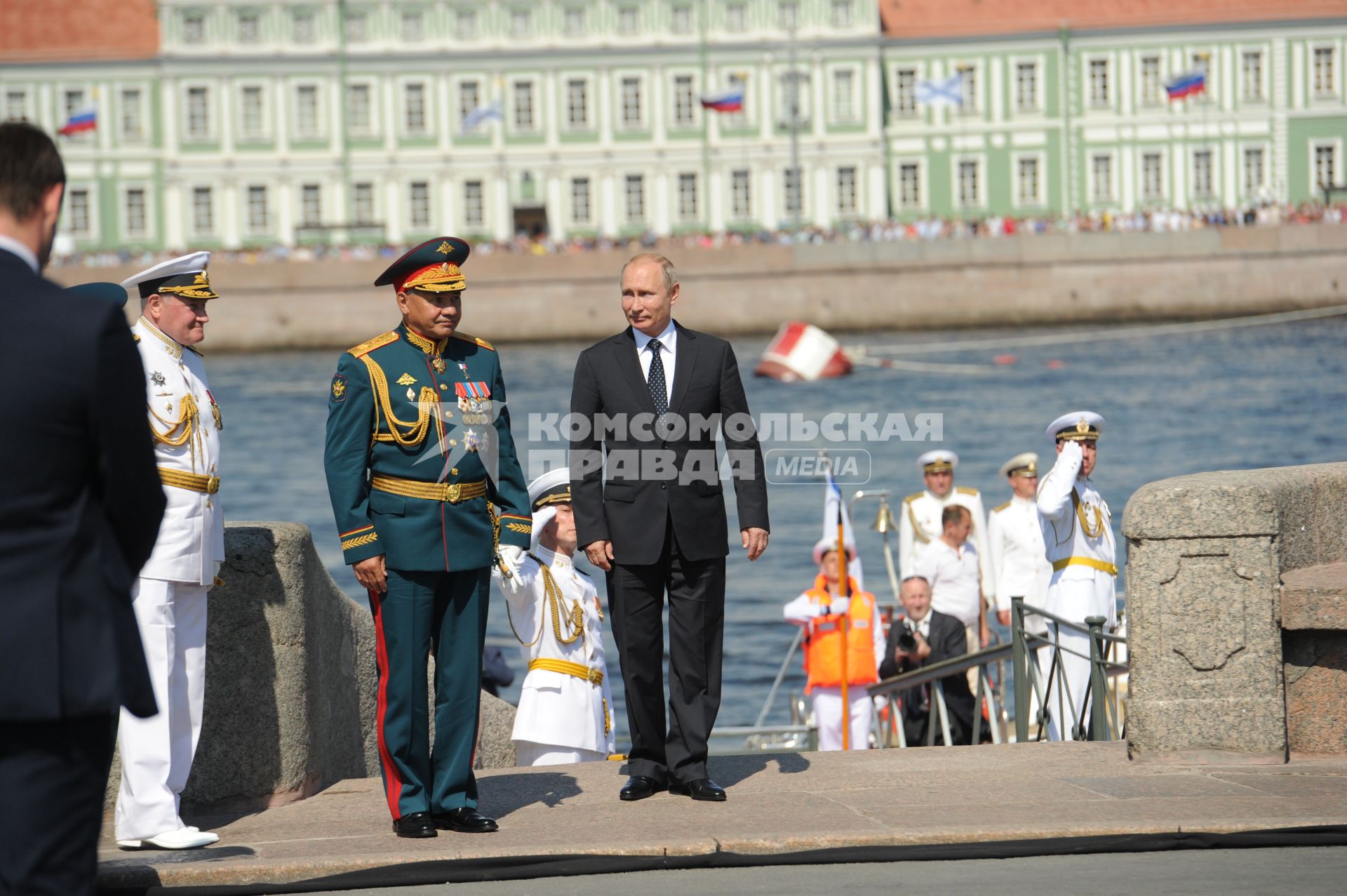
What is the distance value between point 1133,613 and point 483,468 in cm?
223

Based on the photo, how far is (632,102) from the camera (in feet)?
233

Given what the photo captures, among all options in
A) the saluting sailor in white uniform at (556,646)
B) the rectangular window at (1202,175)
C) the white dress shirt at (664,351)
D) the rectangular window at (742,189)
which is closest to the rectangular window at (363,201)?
the rectangular window at (742,189)

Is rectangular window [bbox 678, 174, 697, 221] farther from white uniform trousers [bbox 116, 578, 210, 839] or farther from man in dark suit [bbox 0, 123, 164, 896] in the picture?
man in dark suit [bbox 0, 123, 164, 896]

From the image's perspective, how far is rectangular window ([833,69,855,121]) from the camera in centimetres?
7056

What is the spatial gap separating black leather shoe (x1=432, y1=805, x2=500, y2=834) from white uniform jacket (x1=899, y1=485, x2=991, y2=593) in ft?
24.1

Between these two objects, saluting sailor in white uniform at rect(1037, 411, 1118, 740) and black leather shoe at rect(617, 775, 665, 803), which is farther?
saluting sailor in white uniform at rect(1037, 411, 1118, 740)

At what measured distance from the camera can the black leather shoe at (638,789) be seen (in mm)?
5488

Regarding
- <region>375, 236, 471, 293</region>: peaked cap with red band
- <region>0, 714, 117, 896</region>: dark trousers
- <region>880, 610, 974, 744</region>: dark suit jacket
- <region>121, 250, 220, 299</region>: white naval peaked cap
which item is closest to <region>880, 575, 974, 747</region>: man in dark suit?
<region>880, 610, 974, 744</region>: dark suit jacket

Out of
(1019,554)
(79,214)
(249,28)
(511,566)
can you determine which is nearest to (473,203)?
(249,28)

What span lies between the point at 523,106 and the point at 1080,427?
6476 centimetres

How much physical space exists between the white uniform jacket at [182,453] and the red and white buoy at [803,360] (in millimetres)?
39018

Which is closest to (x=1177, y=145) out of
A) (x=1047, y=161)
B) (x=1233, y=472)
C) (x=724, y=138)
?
(x=1047, y=161)

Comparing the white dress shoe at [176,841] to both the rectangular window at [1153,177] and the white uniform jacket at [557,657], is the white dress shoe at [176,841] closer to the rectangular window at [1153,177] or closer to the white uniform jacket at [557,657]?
the white uniform jacket at [557,657]

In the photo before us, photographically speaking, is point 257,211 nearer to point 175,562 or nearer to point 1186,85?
point 1186,85
